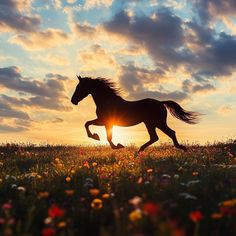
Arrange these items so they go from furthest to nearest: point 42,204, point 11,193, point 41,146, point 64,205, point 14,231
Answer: point 41,146 → point 11,193 → point 64,205 → point 42,204 → point 14,231

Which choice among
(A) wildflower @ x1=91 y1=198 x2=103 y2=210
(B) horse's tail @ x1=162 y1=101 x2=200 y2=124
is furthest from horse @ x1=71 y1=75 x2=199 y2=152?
(A) wildflower @ x1=91 y1=198 x2=103 y2=210

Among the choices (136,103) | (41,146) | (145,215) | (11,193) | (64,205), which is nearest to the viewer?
(145,215)

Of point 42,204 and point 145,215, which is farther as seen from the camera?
point 42,204

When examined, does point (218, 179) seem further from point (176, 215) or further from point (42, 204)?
point (42, 204)

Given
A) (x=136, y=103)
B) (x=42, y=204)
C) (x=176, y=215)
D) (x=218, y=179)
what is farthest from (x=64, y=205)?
(x=136, y=103)

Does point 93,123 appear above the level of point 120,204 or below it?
above

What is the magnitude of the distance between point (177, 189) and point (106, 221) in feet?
6.50

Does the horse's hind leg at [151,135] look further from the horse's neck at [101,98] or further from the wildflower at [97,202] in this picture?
A: the wildflower at [97,202]

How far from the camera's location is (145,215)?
505 cm

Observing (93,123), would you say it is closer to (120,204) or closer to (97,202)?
(120,204)

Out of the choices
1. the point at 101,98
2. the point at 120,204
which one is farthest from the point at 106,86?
the point at 120,204

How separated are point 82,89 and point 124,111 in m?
2.16

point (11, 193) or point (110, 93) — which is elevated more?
point (110, 93)

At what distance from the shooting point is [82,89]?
18469 mm
